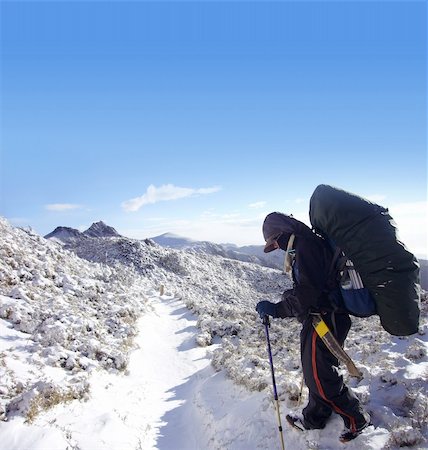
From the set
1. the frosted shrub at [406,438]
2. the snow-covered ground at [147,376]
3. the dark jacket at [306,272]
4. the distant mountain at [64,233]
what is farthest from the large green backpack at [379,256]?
the distant mountain at [64,233]

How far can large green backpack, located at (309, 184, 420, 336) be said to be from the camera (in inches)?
149

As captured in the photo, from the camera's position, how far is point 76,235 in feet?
204

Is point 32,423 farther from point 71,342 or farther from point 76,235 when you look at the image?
point 76,235

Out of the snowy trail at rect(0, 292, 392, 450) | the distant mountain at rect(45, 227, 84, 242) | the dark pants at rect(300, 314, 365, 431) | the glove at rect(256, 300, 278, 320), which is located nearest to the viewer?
the dark pants at rect(300, 314, 365, 431)

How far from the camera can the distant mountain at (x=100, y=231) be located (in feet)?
215

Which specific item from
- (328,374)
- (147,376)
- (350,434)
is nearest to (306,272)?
(328,374)

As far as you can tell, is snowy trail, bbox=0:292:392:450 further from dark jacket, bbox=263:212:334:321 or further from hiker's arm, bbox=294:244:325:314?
hiker's arm, bbox=294:244:325:314

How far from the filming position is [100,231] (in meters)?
66.8

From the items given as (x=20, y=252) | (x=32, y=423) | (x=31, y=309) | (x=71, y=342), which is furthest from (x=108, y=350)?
(x=20, y=252)

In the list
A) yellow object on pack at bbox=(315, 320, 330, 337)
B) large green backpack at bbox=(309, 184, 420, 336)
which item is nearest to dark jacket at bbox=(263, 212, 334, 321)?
yellow object on pack at bbox=(315, 320, 330, 337)

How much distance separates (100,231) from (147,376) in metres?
60.2

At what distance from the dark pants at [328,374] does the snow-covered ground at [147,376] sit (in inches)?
17.1

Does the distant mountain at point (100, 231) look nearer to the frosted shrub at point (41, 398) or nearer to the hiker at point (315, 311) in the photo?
the frosted shrub at point (41, 398)

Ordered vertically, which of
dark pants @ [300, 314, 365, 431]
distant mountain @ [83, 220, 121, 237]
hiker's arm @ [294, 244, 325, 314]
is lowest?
dark pants @ [300, 314, 365, 431]
